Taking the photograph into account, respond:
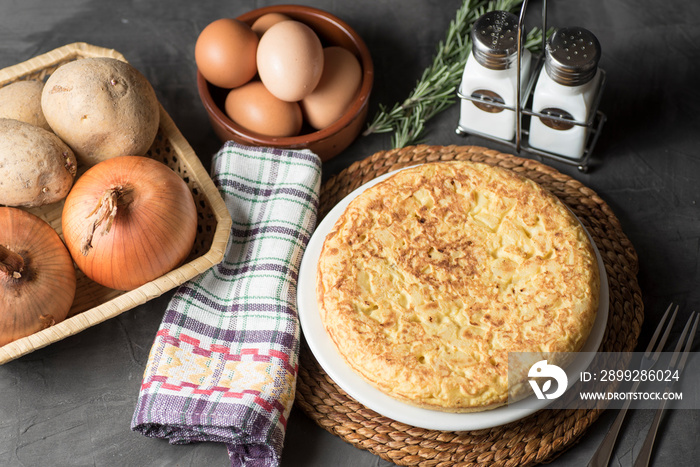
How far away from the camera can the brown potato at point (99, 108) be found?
169 centimetres

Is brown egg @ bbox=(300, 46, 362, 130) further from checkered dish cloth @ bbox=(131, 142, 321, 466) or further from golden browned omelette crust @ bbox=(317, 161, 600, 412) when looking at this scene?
golden browned omelette crust @ bbox=(317, 161, 600, 412)

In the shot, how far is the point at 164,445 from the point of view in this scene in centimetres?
166

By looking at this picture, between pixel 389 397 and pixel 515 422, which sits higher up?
pixel 389 397

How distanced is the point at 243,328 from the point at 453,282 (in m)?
0.51

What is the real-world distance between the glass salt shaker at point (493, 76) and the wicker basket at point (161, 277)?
727 millimetres

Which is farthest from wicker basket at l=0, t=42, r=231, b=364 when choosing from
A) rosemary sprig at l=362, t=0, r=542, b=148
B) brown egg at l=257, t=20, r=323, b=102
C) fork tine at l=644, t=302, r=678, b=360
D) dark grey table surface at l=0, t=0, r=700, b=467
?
fork tine at l=644, t=302, r=678, b=360

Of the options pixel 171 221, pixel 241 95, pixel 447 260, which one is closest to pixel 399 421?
pixel 447 260

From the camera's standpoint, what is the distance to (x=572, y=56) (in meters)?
1.68

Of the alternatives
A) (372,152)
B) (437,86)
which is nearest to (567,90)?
(437,86)

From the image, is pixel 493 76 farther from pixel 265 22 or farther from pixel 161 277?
pixel 161 277

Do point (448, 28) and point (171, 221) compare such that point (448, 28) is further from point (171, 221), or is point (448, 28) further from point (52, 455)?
point (52, 455)

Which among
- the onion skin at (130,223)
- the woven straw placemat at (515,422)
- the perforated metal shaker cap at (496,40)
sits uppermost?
the perforated metal shaker cap at (496,40)

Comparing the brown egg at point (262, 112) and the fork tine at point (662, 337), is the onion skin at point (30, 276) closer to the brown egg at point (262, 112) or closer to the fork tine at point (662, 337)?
the brown egg at point (262, 112)

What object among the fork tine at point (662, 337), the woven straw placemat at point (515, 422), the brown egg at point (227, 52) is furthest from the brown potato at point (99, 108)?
the fork tine at point (662, 337)
